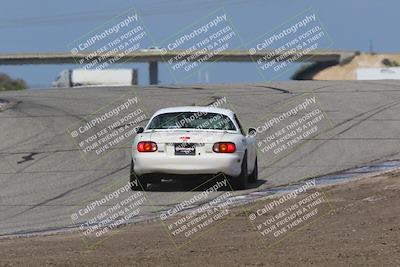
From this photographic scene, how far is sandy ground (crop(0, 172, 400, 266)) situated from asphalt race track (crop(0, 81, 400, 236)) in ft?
6.65

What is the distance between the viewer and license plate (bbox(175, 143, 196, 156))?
15430 millimetres

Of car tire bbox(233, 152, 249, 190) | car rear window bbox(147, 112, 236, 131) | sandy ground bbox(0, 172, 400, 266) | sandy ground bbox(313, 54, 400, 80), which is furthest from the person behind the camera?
sandy ground bbox(313, 54, 400, 80)

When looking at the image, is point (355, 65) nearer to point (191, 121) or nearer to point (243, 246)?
point (191, 121)

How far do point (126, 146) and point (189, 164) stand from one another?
19.7 ft

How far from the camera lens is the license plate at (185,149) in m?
15.4

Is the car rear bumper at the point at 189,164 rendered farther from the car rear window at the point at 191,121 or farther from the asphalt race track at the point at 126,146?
the car rear window at the point at 191,121

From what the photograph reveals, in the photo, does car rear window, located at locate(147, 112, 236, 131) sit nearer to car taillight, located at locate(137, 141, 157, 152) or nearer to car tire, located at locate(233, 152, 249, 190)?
car taillight, located at locate(137, 141, 157, 152)

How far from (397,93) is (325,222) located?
2113cm

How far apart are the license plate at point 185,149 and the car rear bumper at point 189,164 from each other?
0.06 metres

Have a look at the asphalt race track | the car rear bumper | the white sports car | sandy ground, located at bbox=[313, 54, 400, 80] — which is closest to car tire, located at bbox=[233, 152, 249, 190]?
the white sports car

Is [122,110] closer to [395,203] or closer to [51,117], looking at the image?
[51,117]

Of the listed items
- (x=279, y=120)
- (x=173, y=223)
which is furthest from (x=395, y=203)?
(x=279, y=120)

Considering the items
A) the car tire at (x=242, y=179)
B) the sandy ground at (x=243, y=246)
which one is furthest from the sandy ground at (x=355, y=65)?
the sandy ground at (x=243, y=246)

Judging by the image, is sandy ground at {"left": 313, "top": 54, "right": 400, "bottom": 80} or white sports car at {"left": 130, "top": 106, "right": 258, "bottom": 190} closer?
white sports car at {"left": 130, "top": 106, "right": 258, "bottom": 190}
